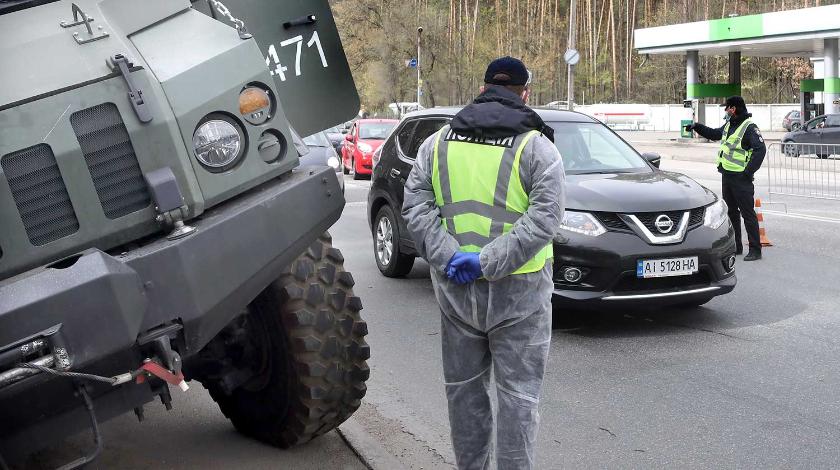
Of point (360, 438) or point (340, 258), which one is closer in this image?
point (340, 258)

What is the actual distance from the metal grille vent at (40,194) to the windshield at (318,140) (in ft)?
4.61

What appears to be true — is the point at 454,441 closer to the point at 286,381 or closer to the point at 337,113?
the point at 286,381

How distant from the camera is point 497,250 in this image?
3604 millimetres

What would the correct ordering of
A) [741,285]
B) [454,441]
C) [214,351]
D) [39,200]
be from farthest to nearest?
[741,285] → [214,351] → [454,441] → [39,200]

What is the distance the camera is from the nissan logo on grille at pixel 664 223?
23.4 ft

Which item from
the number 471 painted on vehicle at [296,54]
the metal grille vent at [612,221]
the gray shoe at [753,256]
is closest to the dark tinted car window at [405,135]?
the metal grille vent at [612,221]

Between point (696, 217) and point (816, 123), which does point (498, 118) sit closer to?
point (696, 217)

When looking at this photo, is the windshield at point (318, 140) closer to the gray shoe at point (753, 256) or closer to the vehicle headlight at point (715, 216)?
the vehicle headlight at point (715, 216)

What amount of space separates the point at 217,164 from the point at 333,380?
137 cm

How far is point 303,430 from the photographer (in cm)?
447

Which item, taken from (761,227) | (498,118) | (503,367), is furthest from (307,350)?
(761,227)

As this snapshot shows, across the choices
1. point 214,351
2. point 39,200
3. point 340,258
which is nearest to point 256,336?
point 214,351

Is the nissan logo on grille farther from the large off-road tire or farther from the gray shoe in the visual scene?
the gray shoe

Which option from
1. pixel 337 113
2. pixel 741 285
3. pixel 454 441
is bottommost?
pixel 741 285
